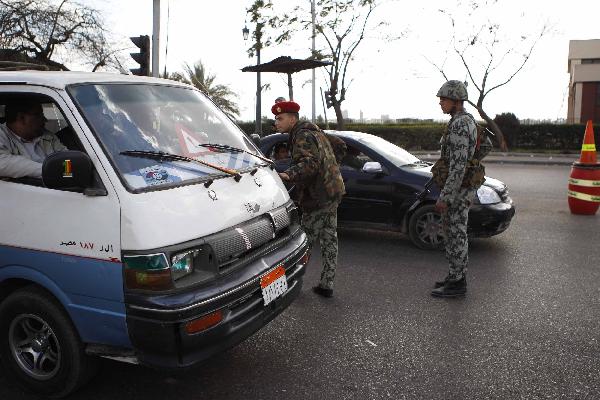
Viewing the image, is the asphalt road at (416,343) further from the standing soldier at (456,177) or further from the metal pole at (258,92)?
the metal pole at (258,92)

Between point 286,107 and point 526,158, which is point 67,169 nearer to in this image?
point 286,107

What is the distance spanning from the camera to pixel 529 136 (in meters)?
26.5

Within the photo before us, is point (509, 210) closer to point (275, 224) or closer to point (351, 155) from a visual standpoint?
point (351, 155)

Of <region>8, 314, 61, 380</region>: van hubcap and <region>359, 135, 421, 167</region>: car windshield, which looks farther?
<region>359, 135, 421, 167</region>: car windshield

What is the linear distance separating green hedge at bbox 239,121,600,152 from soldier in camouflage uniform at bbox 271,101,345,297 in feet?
75.1

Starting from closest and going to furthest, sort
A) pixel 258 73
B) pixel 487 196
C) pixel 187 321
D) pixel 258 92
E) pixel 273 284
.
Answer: pixel 187 321, pixel 273 284, pixel 487 196, pixel 258 92, pixel 258 73

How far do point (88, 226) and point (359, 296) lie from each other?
2822 mm

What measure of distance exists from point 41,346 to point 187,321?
1.06m

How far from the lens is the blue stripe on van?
8.99 ft

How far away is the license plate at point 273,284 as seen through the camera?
3188mm

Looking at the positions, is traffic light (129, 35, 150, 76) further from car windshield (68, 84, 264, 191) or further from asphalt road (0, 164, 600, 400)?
car windshield (68, 84, 264, 191)

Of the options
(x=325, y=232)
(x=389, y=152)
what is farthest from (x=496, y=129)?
(x=325, y=232)

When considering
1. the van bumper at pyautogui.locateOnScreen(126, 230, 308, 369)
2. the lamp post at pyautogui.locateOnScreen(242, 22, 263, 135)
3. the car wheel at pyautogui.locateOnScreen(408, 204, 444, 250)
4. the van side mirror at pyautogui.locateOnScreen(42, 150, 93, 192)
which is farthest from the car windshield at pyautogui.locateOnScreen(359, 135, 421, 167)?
the lamp post at pyautogui.locateOnScreen(242, 22, 263, 135)

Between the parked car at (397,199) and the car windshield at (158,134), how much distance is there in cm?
296
